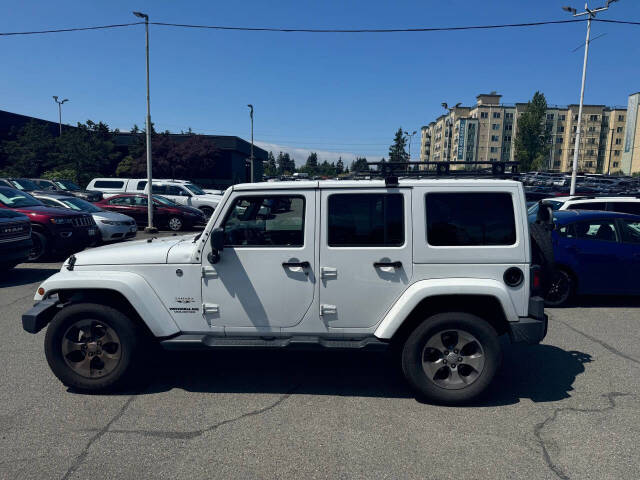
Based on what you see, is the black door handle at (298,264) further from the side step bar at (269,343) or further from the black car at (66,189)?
the black car at (66,189)

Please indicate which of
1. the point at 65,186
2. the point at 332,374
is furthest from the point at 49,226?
the point at 65,186

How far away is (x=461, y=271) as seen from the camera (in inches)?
152

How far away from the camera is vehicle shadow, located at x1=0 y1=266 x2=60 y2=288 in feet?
28.0

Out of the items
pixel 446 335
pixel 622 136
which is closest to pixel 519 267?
pixel 446 335

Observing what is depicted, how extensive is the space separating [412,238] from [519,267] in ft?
3.00

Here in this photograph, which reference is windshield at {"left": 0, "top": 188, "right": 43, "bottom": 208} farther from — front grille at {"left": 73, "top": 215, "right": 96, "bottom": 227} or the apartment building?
the apartment building

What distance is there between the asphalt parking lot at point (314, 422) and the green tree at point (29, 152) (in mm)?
38188

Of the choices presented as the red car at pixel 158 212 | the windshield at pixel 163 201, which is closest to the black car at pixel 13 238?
the red car at pixel 158 212

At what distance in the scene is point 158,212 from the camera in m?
18.0

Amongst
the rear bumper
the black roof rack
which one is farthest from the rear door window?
the rear bumper

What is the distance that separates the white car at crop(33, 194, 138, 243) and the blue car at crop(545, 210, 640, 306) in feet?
35.8

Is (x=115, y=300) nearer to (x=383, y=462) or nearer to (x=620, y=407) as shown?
(x=383, y=462)

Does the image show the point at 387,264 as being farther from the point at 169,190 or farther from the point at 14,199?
the point at 169,190

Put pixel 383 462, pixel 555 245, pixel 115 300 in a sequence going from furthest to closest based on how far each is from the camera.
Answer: pixel 555 245 → pixel 115 300 → pixel 383 462
